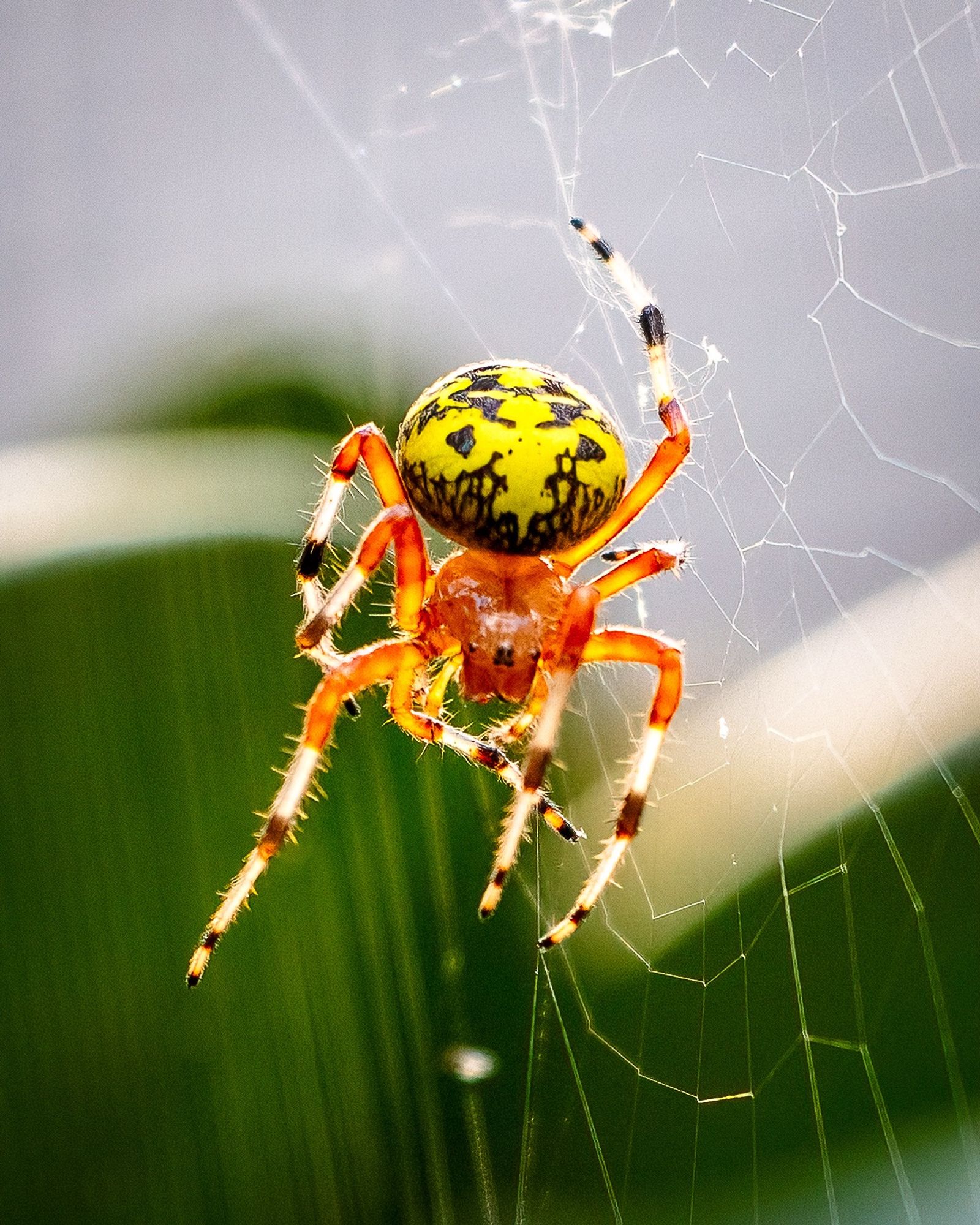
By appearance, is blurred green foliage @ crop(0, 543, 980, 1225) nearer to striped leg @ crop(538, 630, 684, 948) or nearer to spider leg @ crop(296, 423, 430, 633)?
striped leg @ crop(538, 630, 684, 948)

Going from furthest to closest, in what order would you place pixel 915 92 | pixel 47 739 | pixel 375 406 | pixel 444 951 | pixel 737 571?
pixel 375 406, pixel 47 739, pixel 444 951, pixel 737 571, pixel 915 92

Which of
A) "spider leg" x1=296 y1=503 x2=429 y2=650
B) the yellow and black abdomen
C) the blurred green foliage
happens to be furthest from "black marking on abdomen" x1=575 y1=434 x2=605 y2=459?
the blurred green foliage

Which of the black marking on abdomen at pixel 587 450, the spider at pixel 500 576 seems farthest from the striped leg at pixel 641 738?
the black marking on abdomen at pixel 587 450


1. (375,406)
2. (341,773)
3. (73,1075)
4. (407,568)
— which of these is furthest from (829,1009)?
(375,406)

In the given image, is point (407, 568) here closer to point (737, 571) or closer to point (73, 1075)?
point (737, 571)

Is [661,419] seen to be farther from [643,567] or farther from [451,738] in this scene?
[451,738]

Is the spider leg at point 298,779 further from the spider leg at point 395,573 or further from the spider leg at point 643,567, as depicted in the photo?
the spider leg at point 643,567
